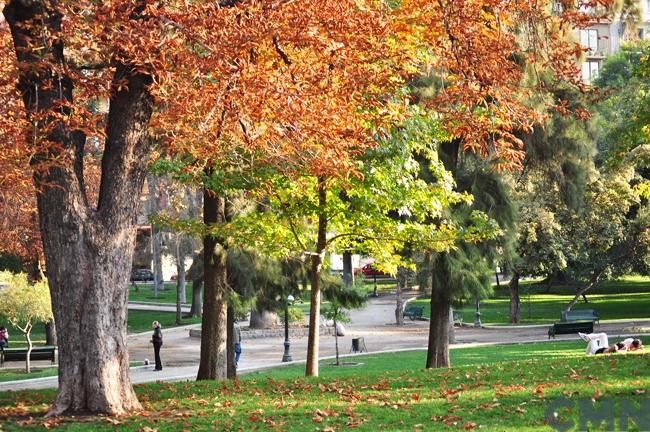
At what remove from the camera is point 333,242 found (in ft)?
59.6

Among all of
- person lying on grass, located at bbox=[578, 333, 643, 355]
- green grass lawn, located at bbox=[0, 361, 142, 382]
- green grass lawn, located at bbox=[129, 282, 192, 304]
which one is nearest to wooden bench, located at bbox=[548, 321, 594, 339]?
person lying on grass, located at bbox=[578, 333, 643, 355]

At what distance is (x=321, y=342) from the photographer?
38688 millimetres

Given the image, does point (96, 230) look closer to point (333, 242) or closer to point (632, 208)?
point (333, 242)

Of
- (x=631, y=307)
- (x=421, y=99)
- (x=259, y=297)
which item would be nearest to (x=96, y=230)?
(x=421, y=99)

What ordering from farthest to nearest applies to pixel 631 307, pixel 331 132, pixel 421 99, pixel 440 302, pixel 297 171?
pixel 631 307, pixel 440 302, pixel 421 99, pixel 297 171, pixel 331 132

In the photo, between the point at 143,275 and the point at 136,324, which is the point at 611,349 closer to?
the point at 136,324

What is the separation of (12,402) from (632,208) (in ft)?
118

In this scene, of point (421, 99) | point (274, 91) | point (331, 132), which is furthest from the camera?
point (421, 99)

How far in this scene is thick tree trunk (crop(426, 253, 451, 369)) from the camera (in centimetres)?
2267

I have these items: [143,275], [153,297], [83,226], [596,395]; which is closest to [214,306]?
[83,226]

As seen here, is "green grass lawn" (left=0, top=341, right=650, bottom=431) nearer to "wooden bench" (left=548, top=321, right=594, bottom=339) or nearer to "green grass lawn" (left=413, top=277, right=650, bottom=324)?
"wooden bench" (left=548, top=321, right=594, bottom=339)

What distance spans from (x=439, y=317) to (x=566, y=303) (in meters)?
32.2

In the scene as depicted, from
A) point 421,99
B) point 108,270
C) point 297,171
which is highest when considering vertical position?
point 421,99

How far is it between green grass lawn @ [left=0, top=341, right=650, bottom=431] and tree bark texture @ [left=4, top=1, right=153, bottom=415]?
604 mm
